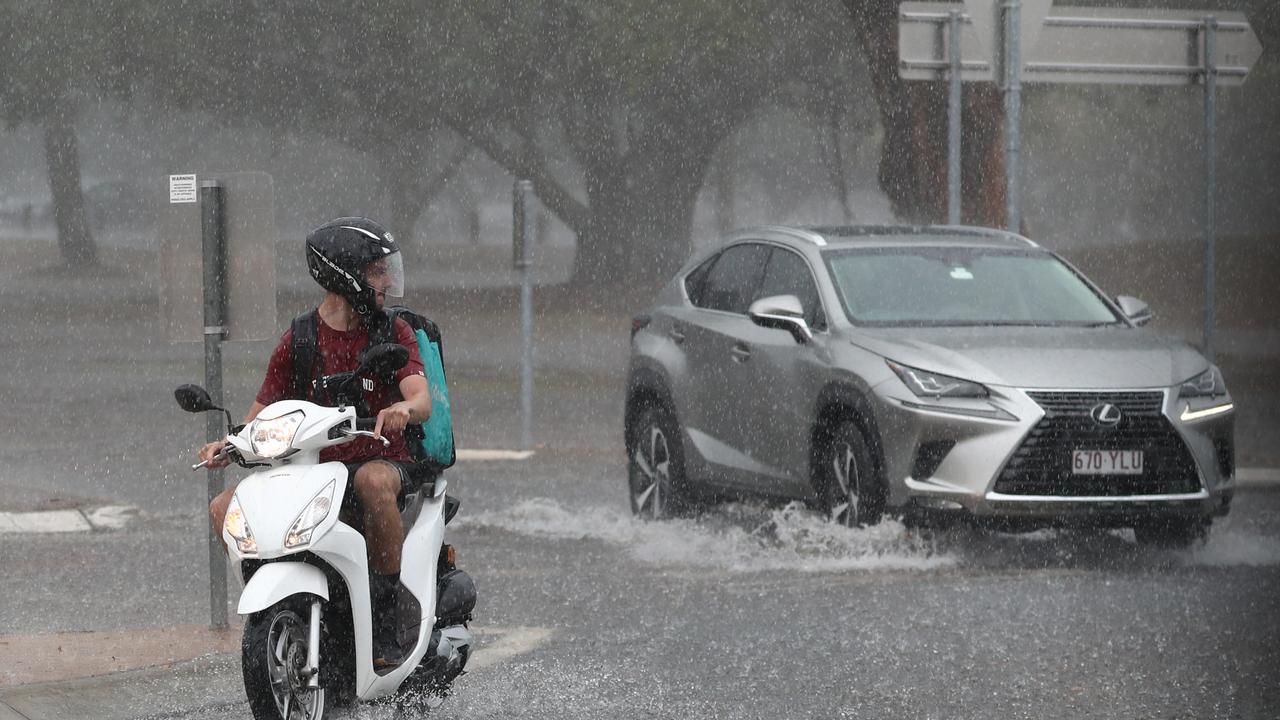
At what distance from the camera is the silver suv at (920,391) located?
10.4 meters

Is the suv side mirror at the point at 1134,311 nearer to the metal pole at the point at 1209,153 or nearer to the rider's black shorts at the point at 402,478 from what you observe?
the metal pole at the point at 1209,153

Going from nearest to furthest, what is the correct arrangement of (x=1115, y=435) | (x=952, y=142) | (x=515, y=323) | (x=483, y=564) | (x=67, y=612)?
(x=67, y=612), (x=1115, y=435), (x=483, y=564), (x=952, y=142), (x=515, y=323)

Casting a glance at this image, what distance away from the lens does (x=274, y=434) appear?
6.35m

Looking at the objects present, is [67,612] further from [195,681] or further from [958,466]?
[958,466]

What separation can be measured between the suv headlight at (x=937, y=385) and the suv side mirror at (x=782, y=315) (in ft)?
2.71

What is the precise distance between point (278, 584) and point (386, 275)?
1055mm

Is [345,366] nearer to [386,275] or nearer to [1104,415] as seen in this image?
[386,275]

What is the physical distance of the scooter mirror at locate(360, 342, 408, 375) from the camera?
20.7ft

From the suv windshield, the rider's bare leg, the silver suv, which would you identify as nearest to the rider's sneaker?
the rider's bare leg

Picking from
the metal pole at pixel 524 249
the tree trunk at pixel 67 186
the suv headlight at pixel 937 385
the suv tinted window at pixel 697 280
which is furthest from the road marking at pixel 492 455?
the tree trunk at pixel 67 186

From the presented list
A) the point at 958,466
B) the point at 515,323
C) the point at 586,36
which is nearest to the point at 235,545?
the point at 958,466

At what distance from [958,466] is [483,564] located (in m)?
2.46

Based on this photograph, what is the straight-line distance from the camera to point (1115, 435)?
10398 millimetres

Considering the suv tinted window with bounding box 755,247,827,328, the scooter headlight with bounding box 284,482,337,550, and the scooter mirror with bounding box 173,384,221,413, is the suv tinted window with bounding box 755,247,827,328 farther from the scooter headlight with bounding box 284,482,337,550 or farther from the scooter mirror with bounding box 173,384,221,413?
the scooter headlight with bounding box 284,482,337,550
